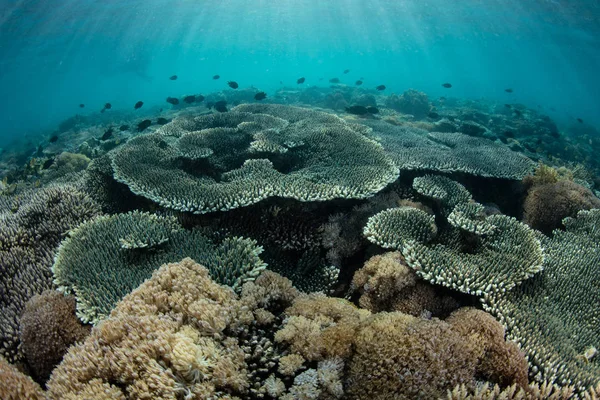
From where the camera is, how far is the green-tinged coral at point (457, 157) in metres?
7.55

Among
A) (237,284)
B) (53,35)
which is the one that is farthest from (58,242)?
(53,35)

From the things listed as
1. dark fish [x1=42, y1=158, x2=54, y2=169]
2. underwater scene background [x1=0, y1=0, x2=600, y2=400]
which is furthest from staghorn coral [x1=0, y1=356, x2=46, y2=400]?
dark fish [x1=42, y1=158, x2=54, y2=169]

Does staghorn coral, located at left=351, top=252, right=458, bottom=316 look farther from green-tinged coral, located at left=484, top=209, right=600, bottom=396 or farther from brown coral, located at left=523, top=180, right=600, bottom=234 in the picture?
brown coral, located at left=523, top=180, right=600, bottom=234

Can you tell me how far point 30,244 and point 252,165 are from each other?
4014mm

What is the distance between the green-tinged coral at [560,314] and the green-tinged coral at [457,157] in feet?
8.99

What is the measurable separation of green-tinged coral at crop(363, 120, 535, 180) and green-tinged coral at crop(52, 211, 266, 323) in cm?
465

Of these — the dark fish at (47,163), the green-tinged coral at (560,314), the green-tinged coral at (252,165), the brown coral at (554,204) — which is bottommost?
the brown coral at (554,204)

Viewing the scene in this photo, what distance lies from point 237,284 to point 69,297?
210 centimetres

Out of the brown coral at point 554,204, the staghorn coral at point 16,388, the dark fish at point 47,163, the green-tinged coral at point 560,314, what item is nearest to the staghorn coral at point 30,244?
the staghorn coral at point 16,388

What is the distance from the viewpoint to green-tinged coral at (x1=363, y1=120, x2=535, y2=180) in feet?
24.8

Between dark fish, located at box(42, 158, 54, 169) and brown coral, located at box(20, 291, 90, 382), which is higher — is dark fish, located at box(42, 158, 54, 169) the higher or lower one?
the lower one

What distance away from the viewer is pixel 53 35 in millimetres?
50594

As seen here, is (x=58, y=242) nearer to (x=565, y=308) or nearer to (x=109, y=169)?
(x=109, y=169)

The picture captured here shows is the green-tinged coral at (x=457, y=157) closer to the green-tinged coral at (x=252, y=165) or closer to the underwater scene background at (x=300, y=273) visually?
the underwater scene background at (x=300, y=273)
